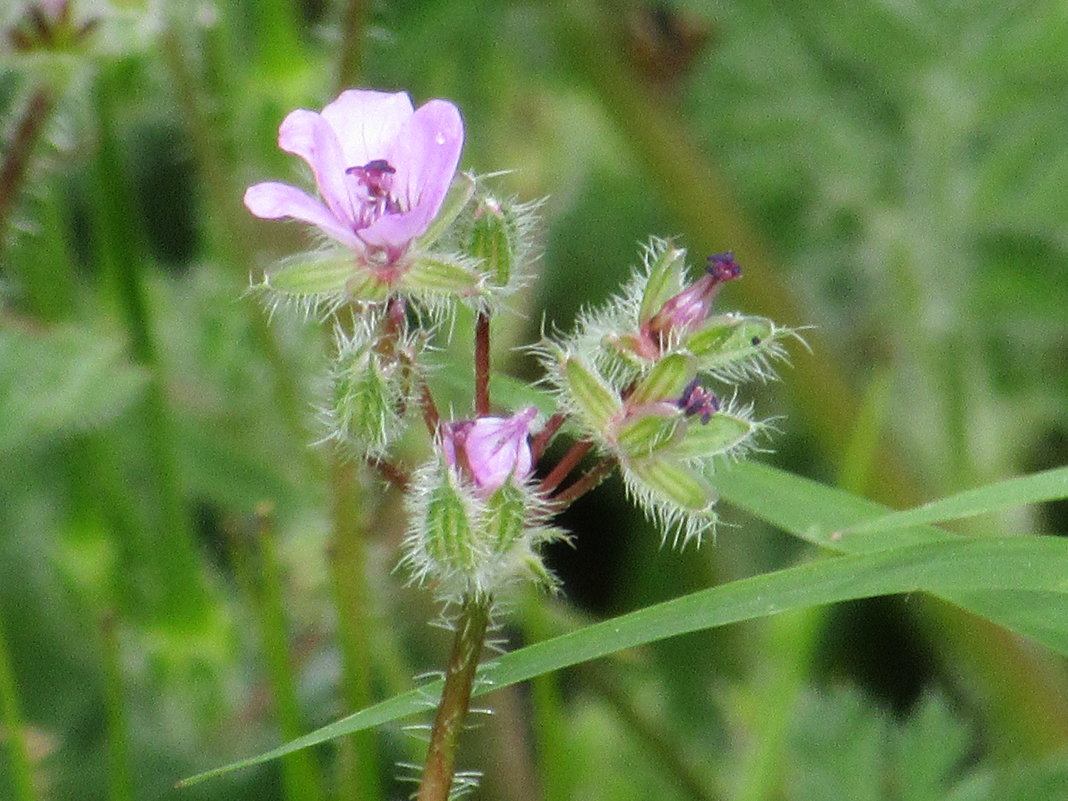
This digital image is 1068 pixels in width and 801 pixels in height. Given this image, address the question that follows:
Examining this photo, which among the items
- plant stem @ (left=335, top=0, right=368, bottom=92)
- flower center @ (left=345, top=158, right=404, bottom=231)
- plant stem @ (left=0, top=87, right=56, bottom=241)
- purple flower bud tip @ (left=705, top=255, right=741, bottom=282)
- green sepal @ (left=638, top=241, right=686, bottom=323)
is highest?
plant stem @ (left=335, top=0, right=368, bottom=92)

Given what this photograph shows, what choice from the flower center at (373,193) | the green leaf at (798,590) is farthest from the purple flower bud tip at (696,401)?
the flower center at (373,193)

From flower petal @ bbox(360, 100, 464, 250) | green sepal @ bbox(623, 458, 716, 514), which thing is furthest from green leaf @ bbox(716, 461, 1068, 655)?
flower petal @ bbox(360, 100, 464, 250)

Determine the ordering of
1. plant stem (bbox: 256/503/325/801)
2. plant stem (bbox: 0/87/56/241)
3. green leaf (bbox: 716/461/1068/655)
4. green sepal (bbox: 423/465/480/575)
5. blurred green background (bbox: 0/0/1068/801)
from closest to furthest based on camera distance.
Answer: green sepal (bbox: 423/465/480/575) < green leaf (bbox: 716/461/1068/655) < plant stem (bbox: 256/503/325/801) < plant stem (bbox: 0/87/56/241) < blurred green background (bbox: 0/0/1068/801)

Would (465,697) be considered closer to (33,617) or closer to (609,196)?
(33,617)

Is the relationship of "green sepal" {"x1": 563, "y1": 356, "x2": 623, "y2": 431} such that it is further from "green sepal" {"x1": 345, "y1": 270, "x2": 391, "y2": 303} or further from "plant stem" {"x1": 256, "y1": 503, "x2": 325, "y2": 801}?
"plant stem" {"x1": 256, "y1": 503, "x2": 325, "y2": 801}

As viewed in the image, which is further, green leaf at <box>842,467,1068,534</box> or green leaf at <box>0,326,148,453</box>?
green leaf at <box>0,326,148,453</box>

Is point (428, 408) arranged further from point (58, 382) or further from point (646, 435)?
point (58, 382)

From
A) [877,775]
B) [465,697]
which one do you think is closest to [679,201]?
[877,775]

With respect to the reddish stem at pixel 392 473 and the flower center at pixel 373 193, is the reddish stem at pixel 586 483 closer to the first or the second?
the reddish stem at pixel 392 473

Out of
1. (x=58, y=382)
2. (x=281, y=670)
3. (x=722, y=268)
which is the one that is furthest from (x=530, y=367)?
(x=722, y=268)
